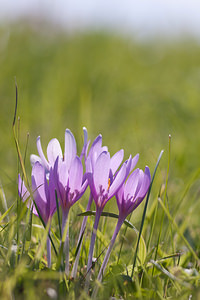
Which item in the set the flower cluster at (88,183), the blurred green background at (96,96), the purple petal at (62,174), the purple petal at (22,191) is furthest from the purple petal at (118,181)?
the blurred green background at (96,96)

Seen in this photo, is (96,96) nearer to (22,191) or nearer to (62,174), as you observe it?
(22,191)

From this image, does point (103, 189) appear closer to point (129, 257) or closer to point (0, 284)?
point (0, 284)

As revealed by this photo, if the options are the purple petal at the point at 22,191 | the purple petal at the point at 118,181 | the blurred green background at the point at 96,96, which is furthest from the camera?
the blurred green background at the point at 96,96

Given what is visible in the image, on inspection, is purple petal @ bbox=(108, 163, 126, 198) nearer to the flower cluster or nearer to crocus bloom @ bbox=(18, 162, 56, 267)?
the flower cluster

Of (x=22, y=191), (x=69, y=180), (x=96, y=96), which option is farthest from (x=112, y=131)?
(x=69, y=180)

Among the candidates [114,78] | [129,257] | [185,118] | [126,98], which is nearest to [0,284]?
[129,257]

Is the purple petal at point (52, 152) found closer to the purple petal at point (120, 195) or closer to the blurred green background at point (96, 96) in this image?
the purple petal at point (120, 195)
